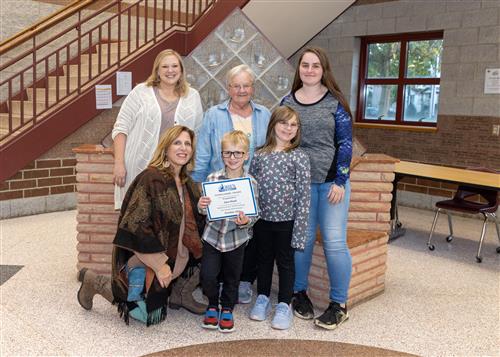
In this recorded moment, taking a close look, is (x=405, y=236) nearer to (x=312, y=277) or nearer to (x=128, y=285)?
(x=312, y=277)

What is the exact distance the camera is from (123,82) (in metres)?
5.61

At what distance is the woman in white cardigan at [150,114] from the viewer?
2.92 metres

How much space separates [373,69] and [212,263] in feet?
17.8

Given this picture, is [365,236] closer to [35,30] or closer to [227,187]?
[227,187]

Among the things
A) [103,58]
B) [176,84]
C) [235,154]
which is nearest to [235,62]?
[176,84]

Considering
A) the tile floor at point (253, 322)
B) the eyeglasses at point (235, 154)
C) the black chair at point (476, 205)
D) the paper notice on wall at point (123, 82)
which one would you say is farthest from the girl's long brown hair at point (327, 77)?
the paper notice on wall at point (123, 82)

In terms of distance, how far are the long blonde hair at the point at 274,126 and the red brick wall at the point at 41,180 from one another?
3387mm

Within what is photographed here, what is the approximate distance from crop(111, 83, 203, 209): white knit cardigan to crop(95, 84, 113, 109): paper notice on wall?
2.69m

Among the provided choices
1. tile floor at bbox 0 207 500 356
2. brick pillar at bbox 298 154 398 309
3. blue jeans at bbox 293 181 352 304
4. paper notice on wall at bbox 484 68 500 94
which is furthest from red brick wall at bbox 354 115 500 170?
blue jeans at bbox 293 181 352 304

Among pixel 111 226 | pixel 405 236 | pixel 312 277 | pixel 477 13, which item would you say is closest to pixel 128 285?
pixel 111 226

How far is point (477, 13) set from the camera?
5844 mm

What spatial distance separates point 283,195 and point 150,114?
3.04 ft

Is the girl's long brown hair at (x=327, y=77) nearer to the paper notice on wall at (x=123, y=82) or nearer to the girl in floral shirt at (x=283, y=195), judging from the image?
the girl in floral shirt at (x=283, y=195)

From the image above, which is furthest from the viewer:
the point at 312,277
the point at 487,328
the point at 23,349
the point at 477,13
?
the point at 477,13
